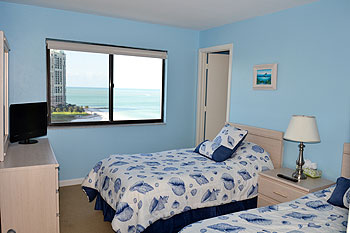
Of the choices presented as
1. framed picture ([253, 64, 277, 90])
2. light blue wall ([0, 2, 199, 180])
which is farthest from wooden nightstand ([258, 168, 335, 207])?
light blue wall ([0, 2, 199, 180])

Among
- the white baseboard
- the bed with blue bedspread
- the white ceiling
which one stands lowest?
the white baseboard

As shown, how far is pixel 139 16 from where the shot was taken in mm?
4105

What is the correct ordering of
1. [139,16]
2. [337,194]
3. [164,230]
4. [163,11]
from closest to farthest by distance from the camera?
[337,194], [164,230], [163,11], [139,16]

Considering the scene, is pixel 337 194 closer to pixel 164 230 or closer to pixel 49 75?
pixel 164 230

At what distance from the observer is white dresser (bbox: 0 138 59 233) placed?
7.69 feet

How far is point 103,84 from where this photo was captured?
4414 millimetres

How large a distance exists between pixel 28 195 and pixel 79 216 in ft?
3.14

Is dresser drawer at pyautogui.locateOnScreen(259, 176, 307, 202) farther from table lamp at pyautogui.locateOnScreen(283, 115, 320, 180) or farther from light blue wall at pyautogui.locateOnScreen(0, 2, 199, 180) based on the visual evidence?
light blue wall at pyautogui.locateOnScreen(0, 2, 199, 180)

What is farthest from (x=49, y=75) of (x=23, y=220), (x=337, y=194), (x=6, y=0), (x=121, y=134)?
(x=337, y=194)

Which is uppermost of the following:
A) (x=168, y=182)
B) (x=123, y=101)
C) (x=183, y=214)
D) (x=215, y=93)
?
(x=215, y=93)

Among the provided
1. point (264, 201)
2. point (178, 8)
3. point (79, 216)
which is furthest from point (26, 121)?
point (264, 201)

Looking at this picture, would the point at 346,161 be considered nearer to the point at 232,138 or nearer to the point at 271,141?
the point at 271,141

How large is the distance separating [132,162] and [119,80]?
5.78 feet

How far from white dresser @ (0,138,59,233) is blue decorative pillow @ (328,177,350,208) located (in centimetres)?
233
